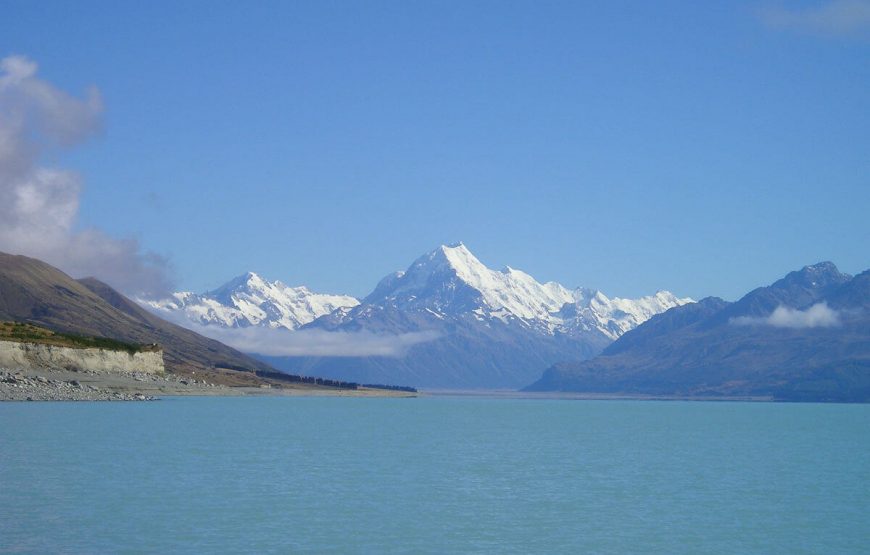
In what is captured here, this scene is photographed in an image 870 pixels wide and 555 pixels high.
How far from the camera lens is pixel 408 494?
6016 centimetres

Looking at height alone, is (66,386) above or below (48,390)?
above

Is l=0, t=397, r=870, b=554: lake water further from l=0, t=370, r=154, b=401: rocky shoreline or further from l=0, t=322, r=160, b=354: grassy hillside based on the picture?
l=0, t=322, r=160, b=354: grassy hillside

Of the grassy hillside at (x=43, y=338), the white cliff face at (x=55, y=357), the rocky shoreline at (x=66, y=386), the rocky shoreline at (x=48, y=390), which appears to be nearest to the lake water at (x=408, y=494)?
the rocky shoreline at (x=48, y=390)

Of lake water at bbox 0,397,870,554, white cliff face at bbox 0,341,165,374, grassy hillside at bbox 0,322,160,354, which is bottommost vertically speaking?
lake water at bbox 0,397,870,554

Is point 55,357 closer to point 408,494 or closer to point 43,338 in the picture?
point 43,338

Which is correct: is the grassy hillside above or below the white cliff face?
above

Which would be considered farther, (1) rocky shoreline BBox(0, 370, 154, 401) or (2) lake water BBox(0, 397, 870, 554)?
(1) rocky shoreline BBox(0, 370, 154, 401)

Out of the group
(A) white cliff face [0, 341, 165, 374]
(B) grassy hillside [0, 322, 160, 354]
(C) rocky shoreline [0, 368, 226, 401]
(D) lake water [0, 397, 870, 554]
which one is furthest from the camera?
(B) grassy hillside [0, 322, 160, 354]

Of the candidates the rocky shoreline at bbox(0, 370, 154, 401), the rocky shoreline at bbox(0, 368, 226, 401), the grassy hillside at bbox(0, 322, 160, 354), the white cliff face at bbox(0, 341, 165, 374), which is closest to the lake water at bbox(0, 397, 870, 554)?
the rocky shoreline at bbox(0, 370, 154, 401)

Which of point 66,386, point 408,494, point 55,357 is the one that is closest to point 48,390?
point 66,386

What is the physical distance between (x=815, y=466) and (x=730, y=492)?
23970 mm

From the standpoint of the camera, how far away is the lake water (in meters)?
45.4

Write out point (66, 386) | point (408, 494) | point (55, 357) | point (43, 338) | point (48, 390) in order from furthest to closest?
point (43, 338) < point (55, 357) < point (66, 386) < point (48, 390) < point (408, 494)

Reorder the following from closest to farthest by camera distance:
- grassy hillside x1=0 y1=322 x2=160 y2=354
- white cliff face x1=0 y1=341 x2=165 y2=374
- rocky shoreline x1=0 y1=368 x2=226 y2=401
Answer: rocky shoreline x1=0 y1=368 x2=226 y2=401 < white cliff face x1=0 y1=341 x2=165 y2=374 < grassy hillside x1=0 y1=322 x2=160 y2=354
